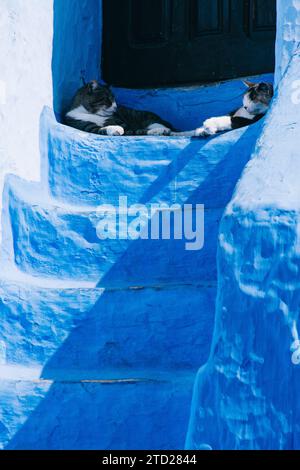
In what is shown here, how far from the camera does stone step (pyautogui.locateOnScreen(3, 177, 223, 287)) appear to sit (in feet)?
13.7

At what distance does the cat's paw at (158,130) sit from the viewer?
5.35 m

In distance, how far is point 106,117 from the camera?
19.3 ft

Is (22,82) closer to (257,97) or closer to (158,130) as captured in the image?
(158,130)

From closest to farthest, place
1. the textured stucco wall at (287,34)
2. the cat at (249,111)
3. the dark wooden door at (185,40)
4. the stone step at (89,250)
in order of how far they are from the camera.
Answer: the textured stucco wall at (287,34) < the stone step at (89,250) < the cat at (249,111) < the dark wooden door at (185,40)

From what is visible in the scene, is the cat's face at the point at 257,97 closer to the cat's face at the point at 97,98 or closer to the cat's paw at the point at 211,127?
the cat's paw at the point at 211,127

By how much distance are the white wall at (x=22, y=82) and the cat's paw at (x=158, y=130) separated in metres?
0.64

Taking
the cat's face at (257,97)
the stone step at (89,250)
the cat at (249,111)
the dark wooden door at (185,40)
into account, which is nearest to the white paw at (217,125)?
the cat at (249,111)

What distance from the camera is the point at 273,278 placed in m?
2.77

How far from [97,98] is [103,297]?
6.35 ft

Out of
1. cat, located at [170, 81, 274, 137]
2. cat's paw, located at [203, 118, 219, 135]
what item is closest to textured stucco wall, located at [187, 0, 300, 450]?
cat's paw, located at [203, 118, 219, 135]

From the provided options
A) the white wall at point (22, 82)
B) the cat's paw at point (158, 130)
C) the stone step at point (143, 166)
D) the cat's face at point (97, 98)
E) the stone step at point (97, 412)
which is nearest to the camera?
the stone step at point (97, 412)

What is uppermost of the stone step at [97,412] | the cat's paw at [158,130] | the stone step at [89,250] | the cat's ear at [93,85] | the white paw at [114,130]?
the cat's ear at [93,85]

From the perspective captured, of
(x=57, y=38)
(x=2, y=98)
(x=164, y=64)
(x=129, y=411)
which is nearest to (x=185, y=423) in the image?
(x=129, y=411)

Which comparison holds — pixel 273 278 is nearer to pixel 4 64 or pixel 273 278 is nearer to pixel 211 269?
pixel 211 269
